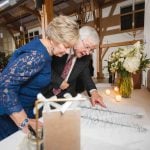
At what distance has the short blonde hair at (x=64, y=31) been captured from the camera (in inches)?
35.2

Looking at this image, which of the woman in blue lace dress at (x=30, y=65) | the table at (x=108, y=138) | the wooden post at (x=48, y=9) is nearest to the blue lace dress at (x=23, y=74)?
the woman in blue lace dress at (x=30, y=65)

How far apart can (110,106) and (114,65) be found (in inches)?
17.1

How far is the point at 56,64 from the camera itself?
1.49 meters

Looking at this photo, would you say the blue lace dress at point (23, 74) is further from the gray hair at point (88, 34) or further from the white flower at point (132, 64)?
the white flower at point (132, 64)

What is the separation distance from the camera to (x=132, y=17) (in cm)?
636

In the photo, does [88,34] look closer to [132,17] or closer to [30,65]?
[30,65]

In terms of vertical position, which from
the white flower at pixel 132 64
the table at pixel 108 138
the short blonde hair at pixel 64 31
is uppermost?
the short blonde hair at pixel 64 31

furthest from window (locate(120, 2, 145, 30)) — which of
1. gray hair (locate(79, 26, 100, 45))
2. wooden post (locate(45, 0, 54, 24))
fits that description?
gray hair (locate(79, 26, 100, 45))

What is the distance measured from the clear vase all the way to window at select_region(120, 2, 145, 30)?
495cm

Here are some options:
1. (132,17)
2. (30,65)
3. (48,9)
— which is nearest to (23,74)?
(30,65)

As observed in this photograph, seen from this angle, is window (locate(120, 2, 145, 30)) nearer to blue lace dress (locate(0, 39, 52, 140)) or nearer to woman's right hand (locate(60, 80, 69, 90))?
woman's right hand (locate(60, 80, 69, 90))

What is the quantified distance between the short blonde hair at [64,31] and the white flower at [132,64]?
2.31 feet

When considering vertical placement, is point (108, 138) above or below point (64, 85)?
below

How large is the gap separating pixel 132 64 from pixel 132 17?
17.3 feet
